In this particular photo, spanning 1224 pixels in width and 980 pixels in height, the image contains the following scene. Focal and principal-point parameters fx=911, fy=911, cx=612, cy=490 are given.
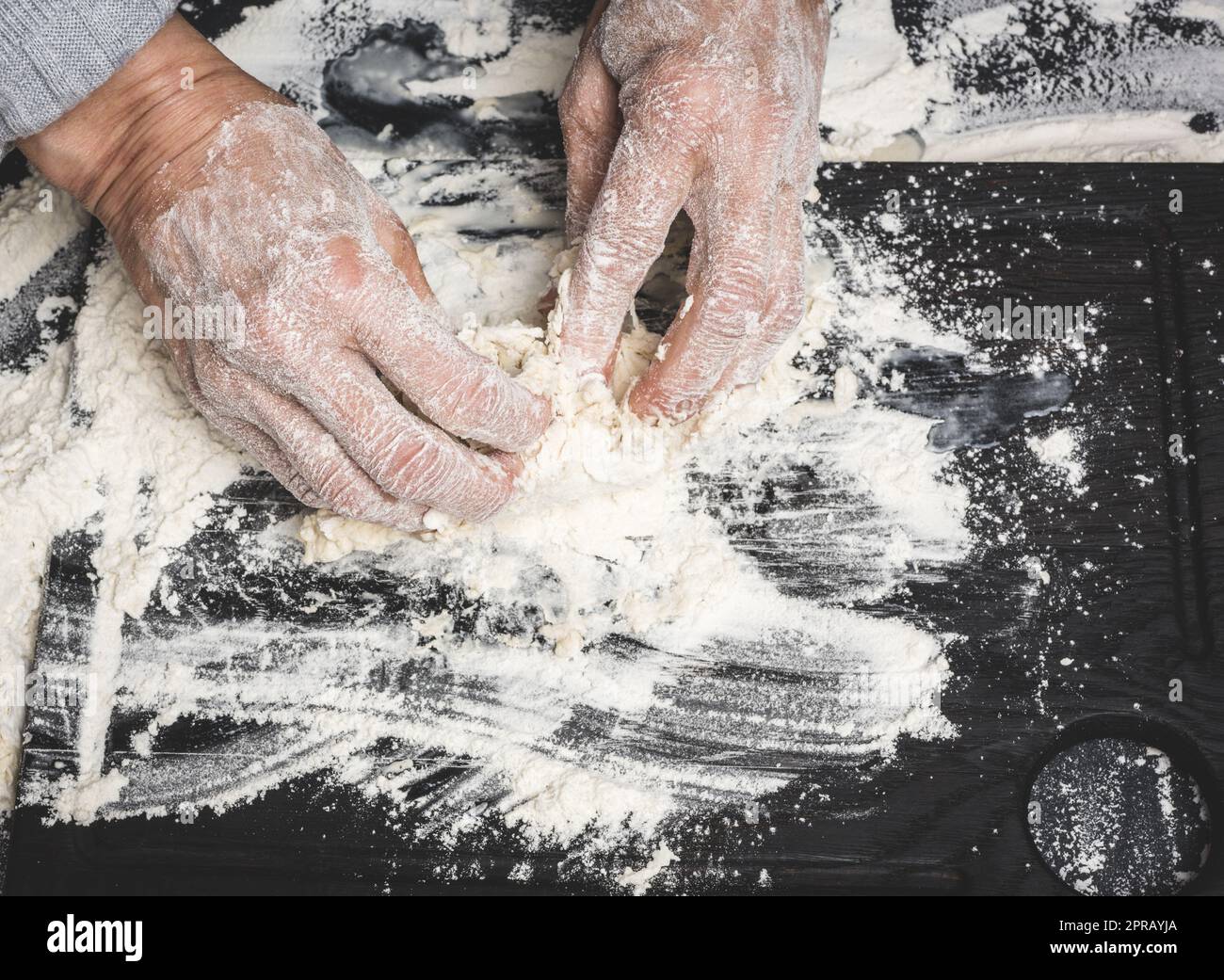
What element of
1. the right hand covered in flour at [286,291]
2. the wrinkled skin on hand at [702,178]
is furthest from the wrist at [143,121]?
the wrinkled skin on hand at [702,178]

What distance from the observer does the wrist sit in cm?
130

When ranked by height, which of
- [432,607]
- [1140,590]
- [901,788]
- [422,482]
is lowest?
[901,788]

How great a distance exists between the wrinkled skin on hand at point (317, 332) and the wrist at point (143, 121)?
0.03m

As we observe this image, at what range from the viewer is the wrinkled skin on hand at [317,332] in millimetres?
1214

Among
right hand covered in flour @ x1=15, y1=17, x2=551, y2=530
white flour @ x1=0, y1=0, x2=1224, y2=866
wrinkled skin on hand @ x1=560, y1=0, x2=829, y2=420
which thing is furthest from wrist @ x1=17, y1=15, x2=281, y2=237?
wrinkled skin on hand @ x1=560, y1=0, x2=829, y2=420

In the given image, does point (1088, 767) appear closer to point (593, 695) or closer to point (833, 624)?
point (833, 624)

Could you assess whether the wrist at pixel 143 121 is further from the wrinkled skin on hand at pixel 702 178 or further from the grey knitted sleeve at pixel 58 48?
the wrinkled skin on hand at pixel 702 178

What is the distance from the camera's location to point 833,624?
146cm

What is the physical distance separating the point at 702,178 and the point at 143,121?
80 centimetres

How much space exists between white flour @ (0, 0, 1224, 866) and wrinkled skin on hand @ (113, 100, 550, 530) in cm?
17

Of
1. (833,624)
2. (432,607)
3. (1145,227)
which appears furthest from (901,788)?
(1145,227)

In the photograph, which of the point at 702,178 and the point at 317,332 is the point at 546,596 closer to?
the point at 317,332
